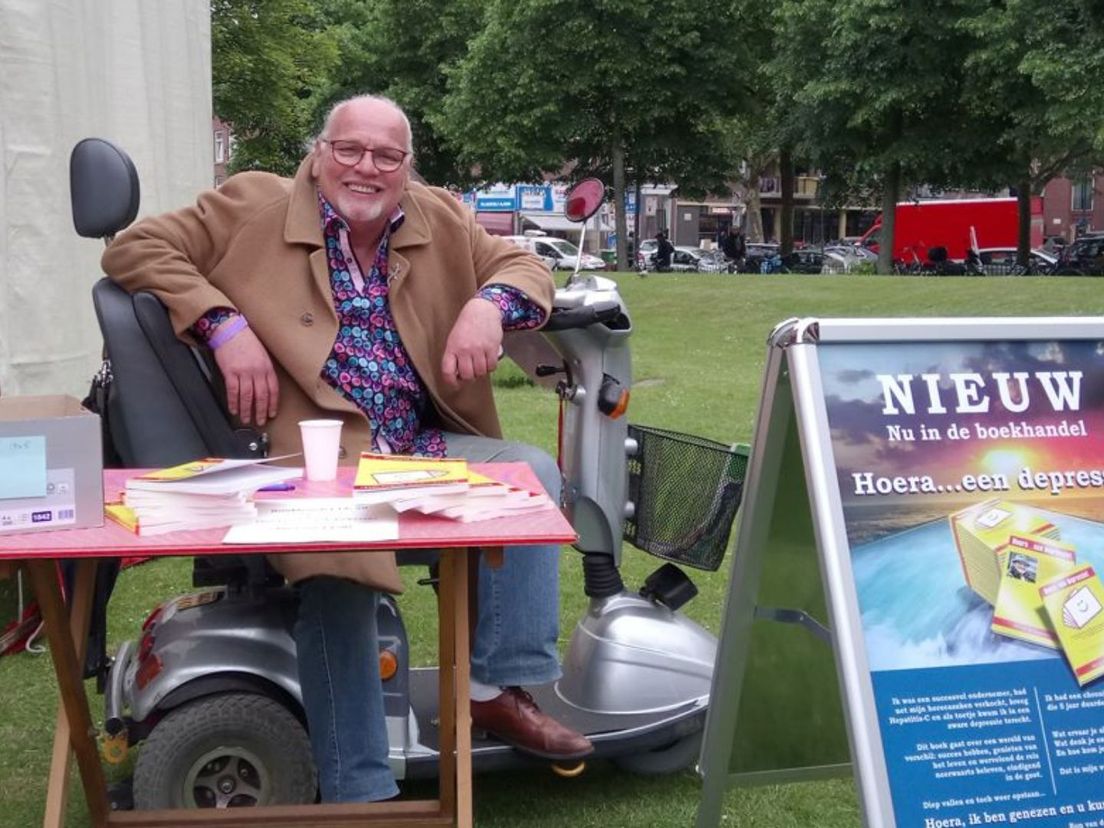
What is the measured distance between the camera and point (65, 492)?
86.4 inches

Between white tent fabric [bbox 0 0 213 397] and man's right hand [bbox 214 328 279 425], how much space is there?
104 inches

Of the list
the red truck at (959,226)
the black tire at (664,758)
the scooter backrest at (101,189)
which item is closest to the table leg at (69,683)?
the scooter backrest at (101,189)

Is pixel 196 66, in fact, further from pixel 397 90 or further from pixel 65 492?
pixel 397 90

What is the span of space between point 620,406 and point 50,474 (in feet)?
4.79

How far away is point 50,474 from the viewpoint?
2174mm

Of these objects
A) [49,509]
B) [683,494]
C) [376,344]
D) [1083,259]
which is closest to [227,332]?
[376,344]

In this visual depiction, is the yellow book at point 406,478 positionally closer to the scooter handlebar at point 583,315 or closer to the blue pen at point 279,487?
the blue pen at point 279,487

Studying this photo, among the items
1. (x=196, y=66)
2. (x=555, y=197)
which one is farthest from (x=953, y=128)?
(x=196, y=66)

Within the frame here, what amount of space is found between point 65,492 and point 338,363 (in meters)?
1.02

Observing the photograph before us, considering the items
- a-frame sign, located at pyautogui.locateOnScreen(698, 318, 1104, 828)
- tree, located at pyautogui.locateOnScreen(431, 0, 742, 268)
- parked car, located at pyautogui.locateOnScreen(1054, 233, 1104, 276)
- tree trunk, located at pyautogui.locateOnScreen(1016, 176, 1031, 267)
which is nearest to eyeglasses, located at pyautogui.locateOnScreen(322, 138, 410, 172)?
a-frame sign, located at pyautogui.locateOnScreen(698, 318, 1104, 828)

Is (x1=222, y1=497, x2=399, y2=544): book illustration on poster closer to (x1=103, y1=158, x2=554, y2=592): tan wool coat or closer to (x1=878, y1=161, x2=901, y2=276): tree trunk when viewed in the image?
(x1=103, y1=158, x2=554, y2=592): tan wool coat

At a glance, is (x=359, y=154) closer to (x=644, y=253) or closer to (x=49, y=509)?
(x=49, y=509)

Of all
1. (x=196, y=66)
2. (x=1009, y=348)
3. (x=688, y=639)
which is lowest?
(x=688, y=639)

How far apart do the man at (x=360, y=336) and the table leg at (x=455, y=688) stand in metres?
0.13
